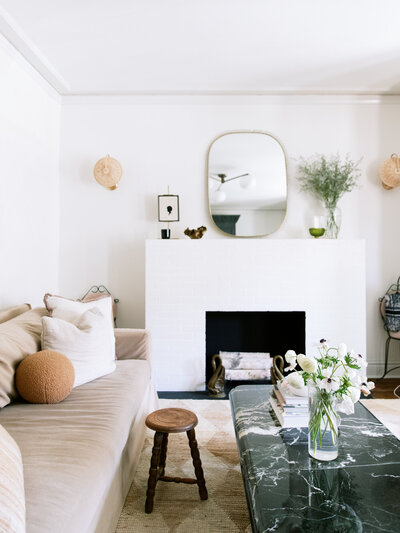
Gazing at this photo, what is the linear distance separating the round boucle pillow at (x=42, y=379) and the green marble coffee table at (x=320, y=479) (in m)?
0.82

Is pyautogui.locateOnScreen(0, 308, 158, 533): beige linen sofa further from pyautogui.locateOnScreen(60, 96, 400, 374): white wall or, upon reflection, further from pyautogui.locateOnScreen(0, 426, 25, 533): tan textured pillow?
pyautogui.locateOnScreen(60, 96, 400, 374): white wall

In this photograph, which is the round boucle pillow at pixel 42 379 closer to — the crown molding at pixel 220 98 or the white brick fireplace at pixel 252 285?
the white brick fireplace at pixel 252 285

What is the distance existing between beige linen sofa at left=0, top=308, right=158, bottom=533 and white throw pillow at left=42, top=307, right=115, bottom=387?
0.22ft

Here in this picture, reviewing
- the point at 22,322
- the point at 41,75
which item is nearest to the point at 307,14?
the point at 41,75

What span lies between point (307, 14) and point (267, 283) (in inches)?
79.8

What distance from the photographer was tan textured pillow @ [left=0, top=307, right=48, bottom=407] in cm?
185

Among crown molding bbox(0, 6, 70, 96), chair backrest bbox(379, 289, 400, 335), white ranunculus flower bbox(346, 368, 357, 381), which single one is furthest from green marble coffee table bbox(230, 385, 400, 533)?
crown molding bbox(0, 6, 70, 96)

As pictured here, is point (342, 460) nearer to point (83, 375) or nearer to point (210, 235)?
point (83, 375)

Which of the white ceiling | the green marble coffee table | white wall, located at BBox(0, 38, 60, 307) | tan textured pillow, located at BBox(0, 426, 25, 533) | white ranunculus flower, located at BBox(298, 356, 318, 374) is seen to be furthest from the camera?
white wall, located at BBox(0, 38, 60, 307)

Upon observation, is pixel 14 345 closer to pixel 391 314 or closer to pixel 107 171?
pixel 107 171

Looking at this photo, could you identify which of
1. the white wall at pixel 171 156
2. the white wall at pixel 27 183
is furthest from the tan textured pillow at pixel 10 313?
the white wall at pixel 171 156

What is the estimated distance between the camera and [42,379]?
6.20 ft

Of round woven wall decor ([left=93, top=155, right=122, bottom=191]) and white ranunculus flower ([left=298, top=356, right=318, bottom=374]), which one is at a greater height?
round woven wall decor ([left=93, top=155, right=122, bottom=191])

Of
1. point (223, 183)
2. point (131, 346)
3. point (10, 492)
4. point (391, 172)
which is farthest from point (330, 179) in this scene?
point (10, 492)
